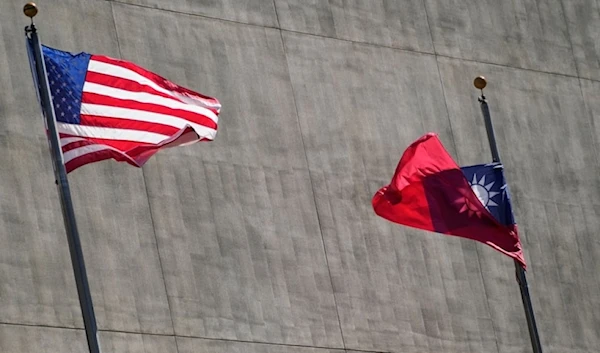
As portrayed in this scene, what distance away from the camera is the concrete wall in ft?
65.6

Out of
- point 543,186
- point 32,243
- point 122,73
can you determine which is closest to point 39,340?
point 32,243

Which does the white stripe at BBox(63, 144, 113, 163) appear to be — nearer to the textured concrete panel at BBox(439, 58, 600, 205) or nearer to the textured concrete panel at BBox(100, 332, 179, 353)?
the textured concrete panel at BBox(100, 332, 179, 353)

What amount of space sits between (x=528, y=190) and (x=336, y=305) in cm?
541

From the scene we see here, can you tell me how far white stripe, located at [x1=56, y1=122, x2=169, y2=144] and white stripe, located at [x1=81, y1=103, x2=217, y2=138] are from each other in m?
0.14

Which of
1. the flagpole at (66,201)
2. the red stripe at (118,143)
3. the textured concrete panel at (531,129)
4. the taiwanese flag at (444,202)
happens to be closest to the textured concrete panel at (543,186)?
the textured concrete panel at (531,129)

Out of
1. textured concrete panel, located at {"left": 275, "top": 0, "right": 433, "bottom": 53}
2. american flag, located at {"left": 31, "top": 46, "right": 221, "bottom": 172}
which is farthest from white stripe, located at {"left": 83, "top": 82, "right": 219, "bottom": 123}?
textured concrete panel, located at {"left": 275, "top": 0, "right": 433, "bottom": 53}

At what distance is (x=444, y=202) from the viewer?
17.7 meters

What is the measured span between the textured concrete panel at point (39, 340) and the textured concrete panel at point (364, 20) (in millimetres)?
6455

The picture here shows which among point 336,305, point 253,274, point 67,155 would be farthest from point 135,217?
point 67,155

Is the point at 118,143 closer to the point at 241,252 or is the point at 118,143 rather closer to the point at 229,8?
the point at 241,252

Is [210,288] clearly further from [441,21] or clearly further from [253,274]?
[441,21]

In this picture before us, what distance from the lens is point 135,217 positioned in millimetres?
20734

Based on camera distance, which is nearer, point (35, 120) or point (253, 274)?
point (35, 120)

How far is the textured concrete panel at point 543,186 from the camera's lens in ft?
85.2
